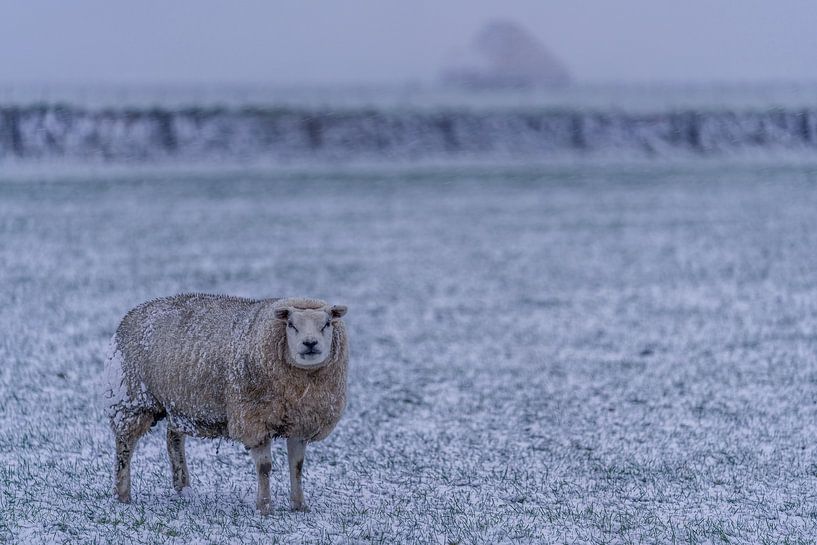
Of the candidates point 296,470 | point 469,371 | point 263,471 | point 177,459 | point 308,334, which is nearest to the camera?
point 308,334

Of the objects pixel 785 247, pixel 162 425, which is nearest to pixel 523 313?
pixel 162 425

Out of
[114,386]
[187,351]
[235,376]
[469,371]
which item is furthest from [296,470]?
[469,371]

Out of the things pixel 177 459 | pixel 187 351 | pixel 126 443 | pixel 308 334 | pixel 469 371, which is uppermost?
pixel 308 334

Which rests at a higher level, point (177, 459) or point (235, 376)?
point (235, 376)

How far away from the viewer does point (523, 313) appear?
45.9 ft

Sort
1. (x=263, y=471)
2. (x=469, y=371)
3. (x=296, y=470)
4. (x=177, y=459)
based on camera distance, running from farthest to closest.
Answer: (x=469, y=371) < (x=177, y=459) < (x=296, y=470) < (x=263, y=471)

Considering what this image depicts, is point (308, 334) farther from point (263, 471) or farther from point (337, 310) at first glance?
point (263, 471)

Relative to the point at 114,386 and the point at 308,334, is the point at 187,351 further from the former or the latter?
the point at 308,334

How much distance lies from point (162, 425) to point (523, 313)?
711cm

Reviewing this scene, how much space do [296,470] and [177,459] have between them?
92cm

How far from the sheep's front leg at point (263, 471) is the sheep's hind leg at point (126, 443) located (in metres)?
0.84

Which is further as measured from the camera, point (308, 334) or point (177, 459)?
point (177, 459)

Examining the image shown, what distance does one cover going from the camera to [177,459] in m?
6.20

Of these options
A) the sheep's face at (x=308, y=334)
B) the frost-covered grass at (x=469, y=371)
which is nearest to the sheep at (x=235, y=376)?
the sheep's face at (x=308, y=334)
